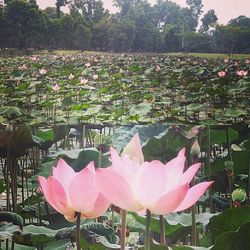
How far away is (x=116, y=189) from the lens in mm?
315

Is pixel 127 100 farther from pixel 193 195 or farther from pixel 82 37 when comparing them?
pixel 193 195

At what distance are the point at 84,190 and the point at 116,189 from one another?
0.04m

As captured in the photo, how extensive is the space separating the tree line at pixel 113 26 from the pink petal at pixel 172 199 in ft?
9.85

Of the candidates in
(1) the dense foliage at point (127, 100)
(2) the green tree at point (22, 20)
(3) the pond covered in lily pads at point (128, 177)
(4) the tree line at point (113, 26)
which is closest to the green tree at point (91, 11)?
(4) the tree line at point (113, 26)

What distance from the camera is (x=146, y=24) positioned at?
4066mm

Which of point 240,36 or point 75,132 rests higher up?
point 240,36

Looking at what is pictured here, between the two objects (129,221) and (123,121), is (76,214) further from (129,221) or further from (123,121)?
(123,121)

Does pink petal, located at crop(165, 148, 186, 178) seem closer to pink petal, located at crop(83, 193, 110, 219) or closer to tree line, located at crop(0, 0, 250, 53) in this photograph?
pink petal, located at crop(83, 193, 110, 219)

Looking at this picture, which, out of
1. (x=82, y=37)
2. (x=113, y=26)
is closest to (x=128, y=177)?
(x=113, y=26)

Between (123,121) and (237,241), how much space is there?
178 cm

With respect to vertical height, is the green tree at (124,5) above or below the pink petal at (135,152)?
above

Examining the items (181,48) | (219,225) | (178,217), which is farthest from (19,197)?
(181,48)

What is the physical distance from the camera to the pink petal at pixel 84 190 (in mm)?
342

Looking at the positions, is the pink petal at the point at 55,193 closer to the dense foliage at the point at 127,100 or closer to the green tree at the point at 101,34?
the dense foliage at the point at 127,100
